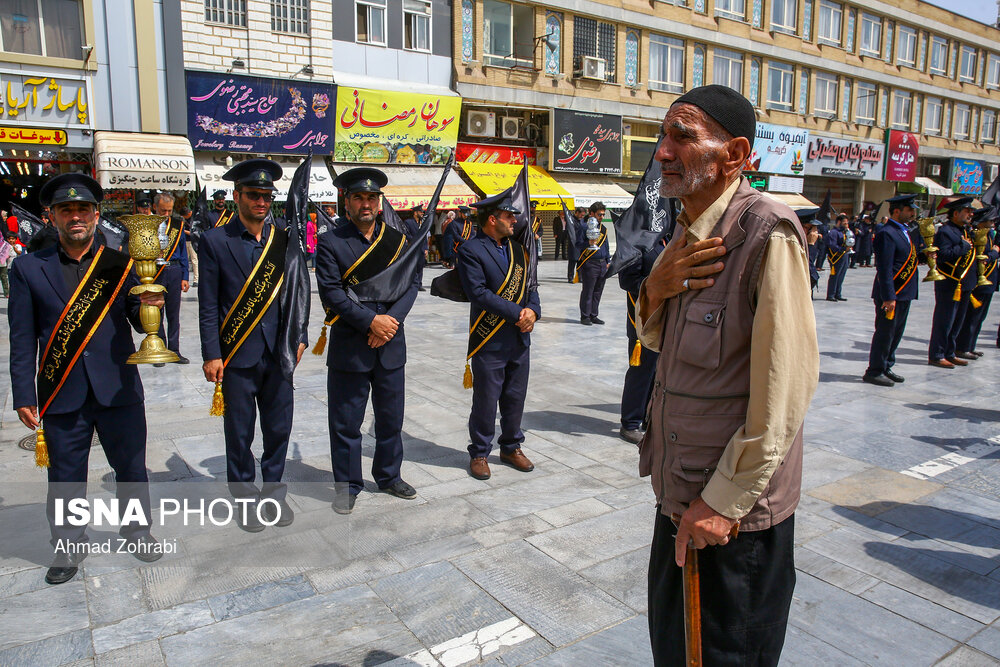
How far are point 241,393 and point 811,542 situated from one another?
332 centimetres

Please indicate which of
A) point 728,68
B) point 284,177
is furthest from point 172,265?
point 728,68

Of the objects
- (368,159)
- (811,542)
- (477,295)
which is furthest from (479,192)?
(811,542)

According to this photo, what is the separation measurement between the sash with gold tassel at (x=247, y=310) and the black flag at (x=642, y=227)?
8.22ft

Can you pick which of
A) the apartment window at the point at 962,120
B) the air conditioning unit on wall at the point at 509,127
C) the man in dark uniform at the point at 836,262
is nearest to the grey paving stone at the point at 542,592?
the man in dark uniform at the point at 836,262

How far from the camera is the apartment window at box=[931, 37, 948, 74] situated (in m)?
37.2

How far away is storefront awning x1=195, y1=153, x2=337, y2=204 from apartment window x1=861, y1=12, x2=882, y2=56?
27348 millimetres

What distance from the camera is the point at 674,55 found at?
27328 millimetres

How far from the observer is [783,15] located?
100ft

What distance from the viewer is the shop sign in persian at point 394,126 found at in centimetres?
2036

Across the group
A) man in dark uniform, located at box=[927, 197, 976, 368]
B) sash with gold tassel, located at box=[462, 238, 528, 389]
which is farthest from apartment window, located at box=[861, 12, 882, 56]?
sash with gold tassel, located at box=[462, 238, 528, 389]

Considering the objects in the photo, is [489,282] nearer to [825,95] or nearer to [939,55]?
[825,95]

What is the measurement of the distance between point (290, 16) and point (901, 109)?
1249 inches

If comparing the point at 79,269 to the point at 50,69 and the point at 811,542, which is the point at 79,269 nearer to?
the point at 811,542

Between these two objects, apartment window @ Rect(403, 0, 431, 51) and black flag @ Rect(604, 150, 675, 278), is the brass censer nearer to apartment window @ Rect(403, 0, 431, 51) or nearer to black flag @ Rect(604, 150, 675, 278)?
black flag @ Rect(604, 150, 675, 278)
